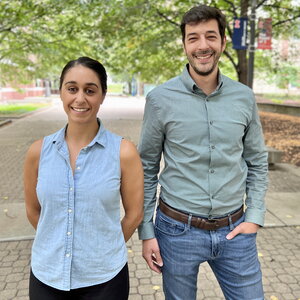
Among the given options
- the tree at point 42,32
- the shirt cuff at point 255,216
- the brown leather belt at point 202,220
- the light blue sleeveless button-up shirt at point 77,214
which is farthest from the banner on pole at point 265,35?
the light blue sleeveless button-up shirt at point 77,214

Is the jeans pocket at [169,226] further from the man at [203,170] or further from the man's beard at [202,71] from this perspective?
the man's beard at [202,71]

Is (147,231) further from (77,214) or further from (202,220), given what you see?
(77,214)

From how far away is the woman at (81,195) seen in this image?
1.58m

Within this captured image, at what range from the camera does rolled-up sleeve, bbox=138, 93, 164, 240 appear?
1838mm

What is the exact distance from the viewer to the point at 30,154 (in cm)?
166

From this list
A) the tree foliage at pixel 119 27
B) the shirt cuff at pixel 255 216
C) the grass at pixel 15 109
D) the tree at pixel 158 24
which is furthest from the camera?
the grass at pixel 15 109

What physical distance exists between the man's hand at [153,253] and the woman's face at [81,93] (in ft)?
2.44

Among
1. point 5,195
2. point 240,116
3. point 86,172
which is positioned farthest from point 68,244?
point 5,195

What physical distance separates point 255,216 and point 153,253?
0.59m

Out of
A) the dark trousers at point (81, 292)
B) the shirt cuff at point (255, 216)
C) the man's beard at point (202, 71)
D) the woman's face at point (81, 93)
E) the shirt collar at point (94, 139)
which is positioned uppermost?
the man's beard at point (202, 71)

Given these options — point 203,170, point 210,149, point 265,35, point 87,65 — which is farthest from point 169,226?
point 265,35

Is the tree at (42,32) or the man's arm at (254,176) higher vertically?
the tree at (42,32)

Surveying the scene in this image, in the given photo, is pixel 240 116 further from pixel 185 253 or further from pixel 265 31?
pixel 265 31

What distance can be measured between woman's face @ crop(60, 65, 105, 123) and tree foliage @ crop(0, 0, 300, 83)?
24.6 feet
